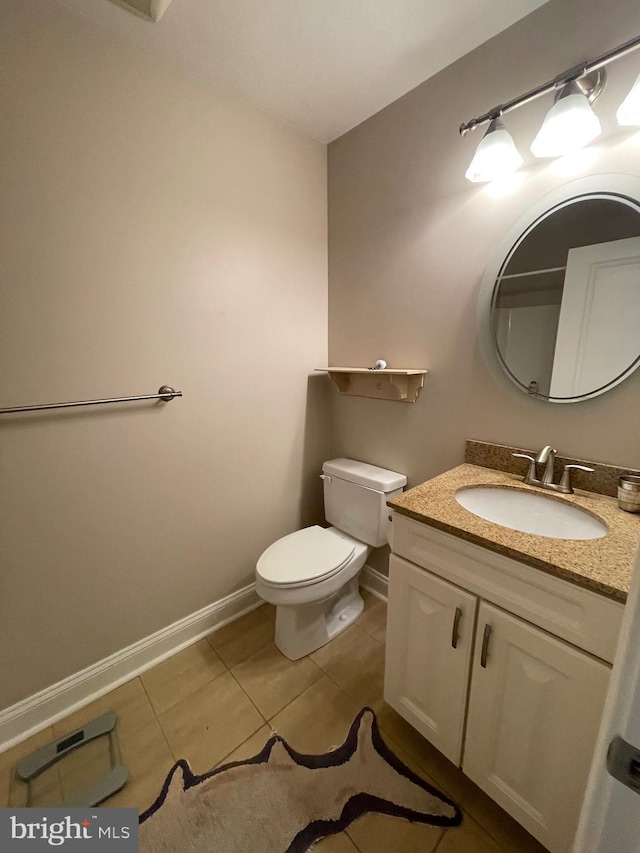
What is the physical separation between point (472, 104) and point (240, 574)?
7.08 feet

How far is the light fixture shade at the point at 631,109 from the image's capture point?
864mm

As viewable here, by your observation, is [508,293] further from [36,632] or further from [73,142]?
[36,632]

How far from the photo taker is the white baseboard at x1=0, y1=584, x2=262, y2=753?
3.92 ft

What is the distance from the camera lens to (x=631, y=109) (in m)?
0.88

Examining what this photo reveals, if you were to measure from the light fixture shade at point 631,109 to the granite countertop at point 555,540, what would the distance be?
1029 millimetres

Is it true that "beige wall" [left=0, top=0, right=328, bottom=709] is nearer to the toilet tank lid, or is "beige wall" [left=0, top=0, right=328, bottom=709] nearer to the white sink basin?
the toilet tank lid

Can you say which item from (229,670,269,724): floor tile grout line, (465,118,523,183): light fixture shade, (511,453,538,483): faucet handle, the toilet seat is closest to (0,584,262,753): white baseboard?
(229,670,269,724): floor tile grout line

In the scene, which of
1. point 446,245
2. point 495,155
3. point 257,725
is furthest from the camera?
point 446,245

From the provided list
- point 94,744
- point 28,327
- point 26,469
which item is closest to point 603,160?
point 28,327

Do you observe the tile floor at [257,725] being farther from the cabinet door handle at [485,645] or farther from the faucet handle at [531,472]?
the faucet handle at [531,472]

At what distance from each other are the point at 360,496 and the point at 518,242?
1.16 meters

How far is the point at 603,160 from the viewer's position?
3.24ft

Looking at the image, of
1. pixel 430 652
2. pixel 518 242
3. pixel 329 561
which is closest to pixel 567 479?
pixel 430 652

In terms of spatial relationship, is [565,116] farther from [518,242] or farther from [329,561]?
[329,561]
